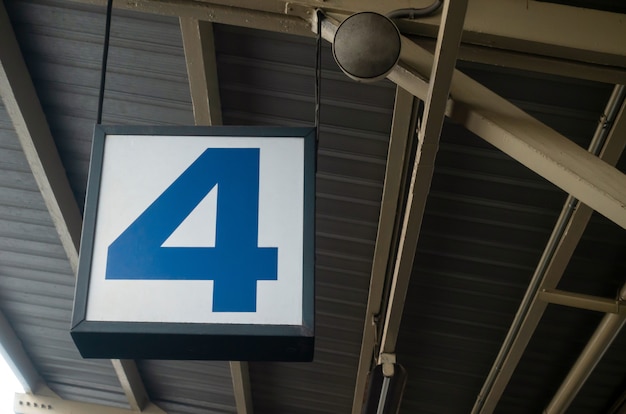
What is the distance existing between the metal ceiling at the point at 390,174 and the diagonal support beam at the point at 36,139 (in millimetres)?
19

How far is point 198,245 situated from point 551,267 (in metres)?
3.11

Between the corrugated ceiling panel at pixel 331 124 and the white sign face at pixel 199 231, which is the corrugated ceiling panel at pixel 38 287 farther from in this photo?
the white sign face at pixel 199 231

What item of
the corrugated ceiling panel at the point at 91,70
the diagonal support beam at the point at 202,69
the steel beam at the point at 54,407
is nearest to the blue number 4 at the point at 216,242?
the diagonal support beam at the point at 202,69

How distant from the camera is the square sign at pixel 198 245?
217 centimetres

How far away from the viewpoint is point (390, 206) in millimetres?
4527

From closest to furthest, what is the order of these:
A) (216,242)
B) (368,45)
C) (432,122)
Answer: (216,242)
(368,45)
(432,122)

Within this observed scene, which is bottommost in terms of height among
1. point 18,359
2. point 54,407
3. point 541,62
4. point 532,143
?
point 532,143

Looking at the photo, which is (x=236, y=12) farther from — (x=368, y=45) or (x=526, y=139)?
(x=526, y=139)

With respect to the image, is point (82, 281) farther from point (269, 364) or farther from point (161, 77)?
point (269, 364)

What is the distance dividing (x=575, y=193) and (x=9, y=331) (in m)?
6.27

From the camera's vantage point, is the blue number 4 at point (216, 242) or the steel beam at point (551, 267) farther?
the steel beam at point (551, 267)

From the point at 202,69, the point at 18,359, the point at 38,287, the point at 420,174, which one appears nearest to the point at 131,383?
the point at 18,359

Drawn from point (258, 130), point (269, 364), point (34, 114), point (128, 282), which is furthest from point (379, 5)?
point (269, 364)

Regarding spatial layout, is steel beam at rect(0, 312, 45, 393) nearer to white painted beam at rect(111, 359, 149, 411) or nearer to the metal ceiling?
the metal ceiling
